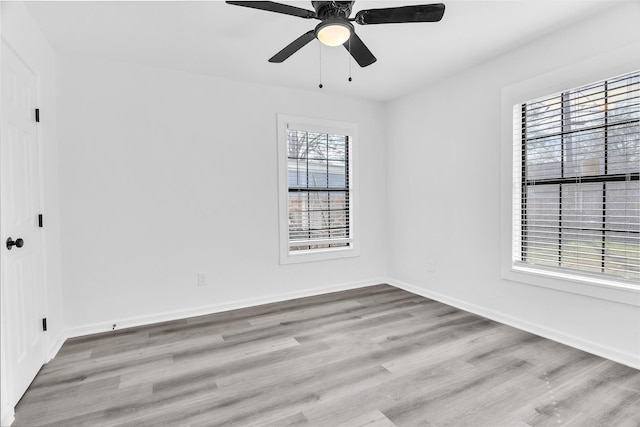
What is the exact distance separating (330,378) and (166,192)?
95.7 inches

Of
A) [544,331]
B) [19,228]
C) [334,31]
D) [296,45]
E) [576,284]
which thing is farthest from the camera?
[544,331]

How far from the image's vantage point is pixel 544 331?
2832 millimetres

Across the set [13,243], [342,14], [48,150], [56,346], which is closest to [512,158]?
[342,14]

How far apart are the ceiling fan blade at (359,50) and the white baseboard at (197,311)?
2.76 metres

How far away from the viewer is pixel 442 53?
10.1 feet

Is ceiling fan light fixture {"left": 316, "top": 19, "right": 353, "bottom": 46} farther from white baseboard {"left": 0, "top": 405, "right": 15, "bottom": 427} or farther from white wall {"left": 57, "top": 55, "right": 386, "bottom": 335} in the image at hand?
white baseboard {"left": 0, "top": 405, "right": 15, "bottom": 427}

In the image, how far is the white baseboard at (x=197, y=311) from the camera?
3.06m

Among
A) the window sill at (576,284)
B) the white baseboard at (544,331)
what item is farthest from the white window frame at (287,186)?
the window sill at (576,284)

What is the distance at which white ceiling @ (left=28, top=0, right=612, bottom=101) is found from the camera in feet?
7.66

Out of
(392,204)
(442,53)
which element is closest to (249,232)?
(392,204)

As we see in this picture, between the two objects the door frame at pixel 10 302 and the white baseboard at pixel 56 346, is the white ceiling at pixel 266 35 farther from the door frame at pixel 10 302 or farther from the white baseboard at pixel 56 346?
the white baseboard at pixel 56 346

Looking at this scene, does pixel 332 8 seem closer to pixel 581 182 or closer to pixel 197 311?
pixel 581 182

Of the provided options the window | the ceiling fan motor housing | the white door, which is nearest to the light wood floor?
the white door

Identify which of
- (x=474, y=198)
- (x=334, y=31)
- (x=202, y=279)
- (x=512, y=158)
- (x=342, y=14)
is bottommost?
(x=202, y=279)
